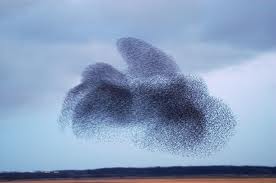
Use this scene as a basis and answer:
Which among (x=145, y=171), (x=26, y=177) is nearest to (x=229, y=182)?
(x=145, y=171)

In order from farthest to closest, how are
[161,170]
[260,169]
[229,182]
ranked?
[161,170] < [260,169] < [229,182]

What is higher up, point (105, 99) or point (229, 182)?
point (105, 99)

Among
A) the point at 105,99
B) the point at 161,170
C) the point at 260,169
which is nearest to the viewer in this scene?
the point at 105,99

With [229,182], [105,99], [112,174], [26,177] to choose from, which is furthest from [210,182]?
[26,177]

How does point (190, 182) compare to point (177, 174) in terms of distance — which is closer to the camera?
point (190, 182)

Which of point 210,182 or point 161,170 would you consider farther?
point 161,170

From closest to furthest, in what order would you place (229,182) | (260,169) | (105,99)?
(229,182)
(105,99)
(260,169)

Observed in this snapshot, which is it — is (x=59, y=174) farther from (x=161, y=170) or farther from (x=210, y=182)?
(x=210, y=182)

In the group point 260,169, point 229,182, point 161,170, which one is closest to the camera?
point 229,182

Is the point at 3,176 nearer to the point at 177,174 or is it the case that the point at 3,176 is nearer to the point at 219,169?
the point at 177,174
